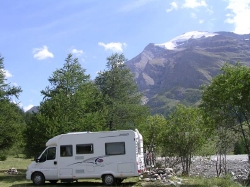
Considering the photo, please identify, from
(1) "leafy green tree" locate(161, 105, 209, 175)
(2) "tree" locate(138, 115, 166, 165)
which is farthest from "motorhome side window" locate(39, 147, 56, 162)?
(2) "tree" locate(138, 115, 166, 165)

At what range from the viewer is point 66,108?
27344mm

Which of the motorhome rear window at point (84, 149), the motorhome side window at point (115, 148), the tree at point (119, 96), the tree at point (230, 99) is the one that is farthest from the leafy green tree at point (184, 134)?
the motorhome rear window at point (84, 149)

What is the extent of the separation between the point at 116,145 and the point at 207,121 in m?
5.47

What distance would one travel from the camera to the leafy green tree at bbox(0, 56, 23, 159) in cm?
2475

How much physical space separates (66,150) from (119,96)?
1745 cm

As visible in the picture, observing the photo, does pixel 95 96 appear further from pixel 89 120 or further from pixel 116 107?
pixel 89 120

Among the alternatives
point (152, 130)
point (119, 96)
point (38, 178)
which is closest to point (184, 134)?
point (152, 130)

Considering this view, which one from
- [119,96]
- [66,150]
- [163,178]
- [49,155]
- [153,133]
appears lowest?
[163,178]

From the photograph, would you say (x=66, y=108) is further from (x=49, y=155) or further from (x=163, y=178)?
(x=163, y=178)

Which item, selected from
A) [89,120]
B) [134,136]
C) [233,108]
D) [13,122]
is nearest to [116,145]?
[134,136]

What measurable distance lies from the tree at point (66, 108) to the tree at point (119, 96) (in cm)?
168

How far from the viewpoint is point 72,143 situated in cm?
1747

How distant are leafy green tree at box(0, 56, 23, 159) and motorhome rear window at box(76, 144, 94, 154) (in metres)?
9.96

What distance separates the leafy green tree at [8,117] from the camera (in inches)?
974
